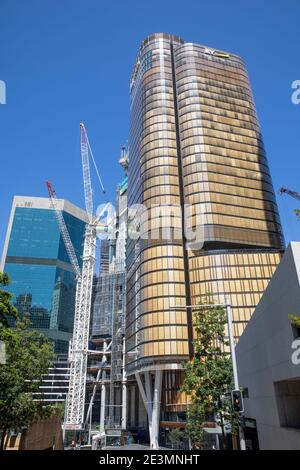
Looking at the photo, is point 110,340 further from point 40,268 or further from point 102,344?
point 40,268

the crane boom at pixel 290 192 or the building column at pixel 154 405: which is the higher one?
the crane boom at pixel 290 192

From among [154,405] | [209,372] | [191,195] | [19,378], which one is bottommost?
[154,405]

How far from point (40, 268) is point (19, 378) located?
150m

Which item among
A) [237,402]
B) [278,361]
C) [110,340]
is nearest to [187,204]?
[278,361]

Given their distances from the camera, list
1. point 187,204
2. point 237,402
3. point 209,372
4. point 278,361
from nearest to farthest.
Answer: point 237,402 → point 278,361 → point 209,372 → point 187,204

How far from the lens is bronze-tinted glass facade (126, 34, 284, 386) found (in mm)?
73000

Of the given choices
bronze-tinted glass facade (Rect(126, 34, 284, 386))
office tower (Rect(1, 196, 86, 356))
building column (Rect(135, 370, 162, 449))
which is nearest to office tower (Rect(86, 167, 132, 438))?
bronze-tinted glass facade (Rect(126, 34, 284, 386))

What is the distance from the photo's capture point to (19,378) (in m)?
23.8

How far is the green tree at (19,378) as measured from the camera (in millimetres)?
22566

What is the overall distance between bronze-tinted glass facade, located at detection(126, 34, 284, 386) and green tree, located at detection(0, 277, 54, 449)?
38.3 m

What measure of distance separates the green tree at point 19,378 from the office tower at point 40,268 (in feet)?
456

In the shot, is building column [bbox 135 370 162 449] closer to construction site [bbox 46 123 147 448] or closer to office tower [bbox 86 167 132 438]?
construction site [bbox 46 123 147 448]

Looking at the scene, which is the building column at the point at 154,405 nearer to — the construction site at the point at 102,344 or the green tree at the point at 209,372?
the construction site at the point at 102,344

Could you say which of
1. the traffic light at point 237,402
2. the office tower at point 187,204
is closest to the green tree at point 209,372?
the traffic light at point 237,402
